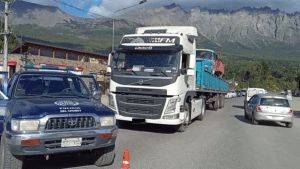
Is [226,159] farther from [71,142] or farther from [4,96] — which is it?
[4,96]

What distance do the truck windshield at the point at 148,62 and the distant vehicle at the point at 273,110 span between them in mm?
6017

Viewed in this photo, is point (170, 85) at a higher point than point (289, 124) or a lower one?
higher

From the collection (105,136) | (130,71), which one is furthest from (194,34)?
(105,136)

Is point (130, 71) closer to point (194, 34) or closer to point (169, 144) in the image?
point (169, 144)

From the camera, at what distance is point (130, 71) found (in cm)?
1091

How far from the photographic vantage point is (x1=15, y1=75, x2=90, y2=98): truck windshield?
6715 mm

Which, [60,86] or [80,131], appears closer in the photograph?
[80,131]

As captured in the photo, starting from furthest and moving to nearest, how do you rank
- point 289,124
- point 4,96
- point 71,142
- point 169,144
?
point 289,124 → point 169,144 → point 4,96 → point 71,142

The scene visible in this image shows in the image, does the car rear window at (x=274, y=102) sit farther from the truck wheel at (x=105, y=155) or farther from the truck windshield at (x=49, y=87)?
the truck wheel at (x=105, y=155)

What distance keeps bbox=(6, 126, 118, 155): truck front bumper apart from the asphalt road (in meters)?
0.94

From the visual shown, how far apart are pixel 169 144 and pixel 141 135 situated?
5.26 ft

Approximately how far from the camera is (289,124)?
15.0m

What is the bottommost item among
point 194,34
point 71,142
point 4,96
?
point 71,142

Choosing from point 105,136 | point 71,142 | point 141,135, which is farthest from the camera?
point 141,135
